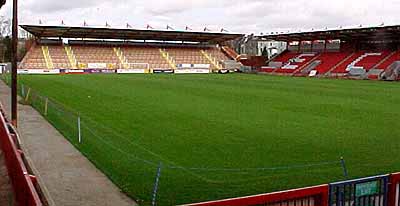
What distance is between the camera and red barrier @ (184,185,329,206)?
5.44 m

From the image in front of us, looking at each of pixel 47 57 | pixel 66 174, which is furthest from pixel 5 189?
pixel 47 57

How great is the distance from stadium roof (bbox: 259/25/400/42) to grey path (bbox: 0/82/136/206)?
4460 cm

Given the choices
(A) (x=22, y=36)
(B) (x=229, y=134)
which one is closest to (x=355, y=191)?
(B) (x=229, y=134)

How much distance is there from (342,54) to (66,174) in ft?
198

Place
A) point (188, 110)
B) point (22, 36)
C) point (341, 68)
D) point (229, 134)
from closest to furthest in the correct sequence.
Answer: point (229, 134) < point (188, 110) < point (341, 68) < point (22, 36)

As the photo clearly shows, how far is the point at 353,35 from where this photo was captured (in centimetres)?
6081

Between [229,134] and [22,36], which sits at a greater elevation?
[22,36]

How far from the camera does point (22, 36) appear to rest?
284ft

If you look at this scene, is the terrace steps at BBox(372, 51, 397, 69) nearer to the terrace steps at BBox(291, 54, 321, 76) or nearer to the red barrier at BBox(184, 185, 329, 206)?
the terrace steps at BBox(291, 54, 321, 76)

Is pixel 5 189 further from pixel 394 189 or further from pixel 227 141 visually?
pixel 227 141

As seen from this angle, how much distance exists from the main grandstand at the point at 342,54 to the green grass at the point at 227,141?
30944mm

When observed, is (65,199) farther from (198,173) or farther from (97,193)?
(198,173)

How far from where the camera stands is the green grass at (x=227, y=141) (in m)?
9.89

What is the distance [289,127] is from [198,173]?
7440 mm
